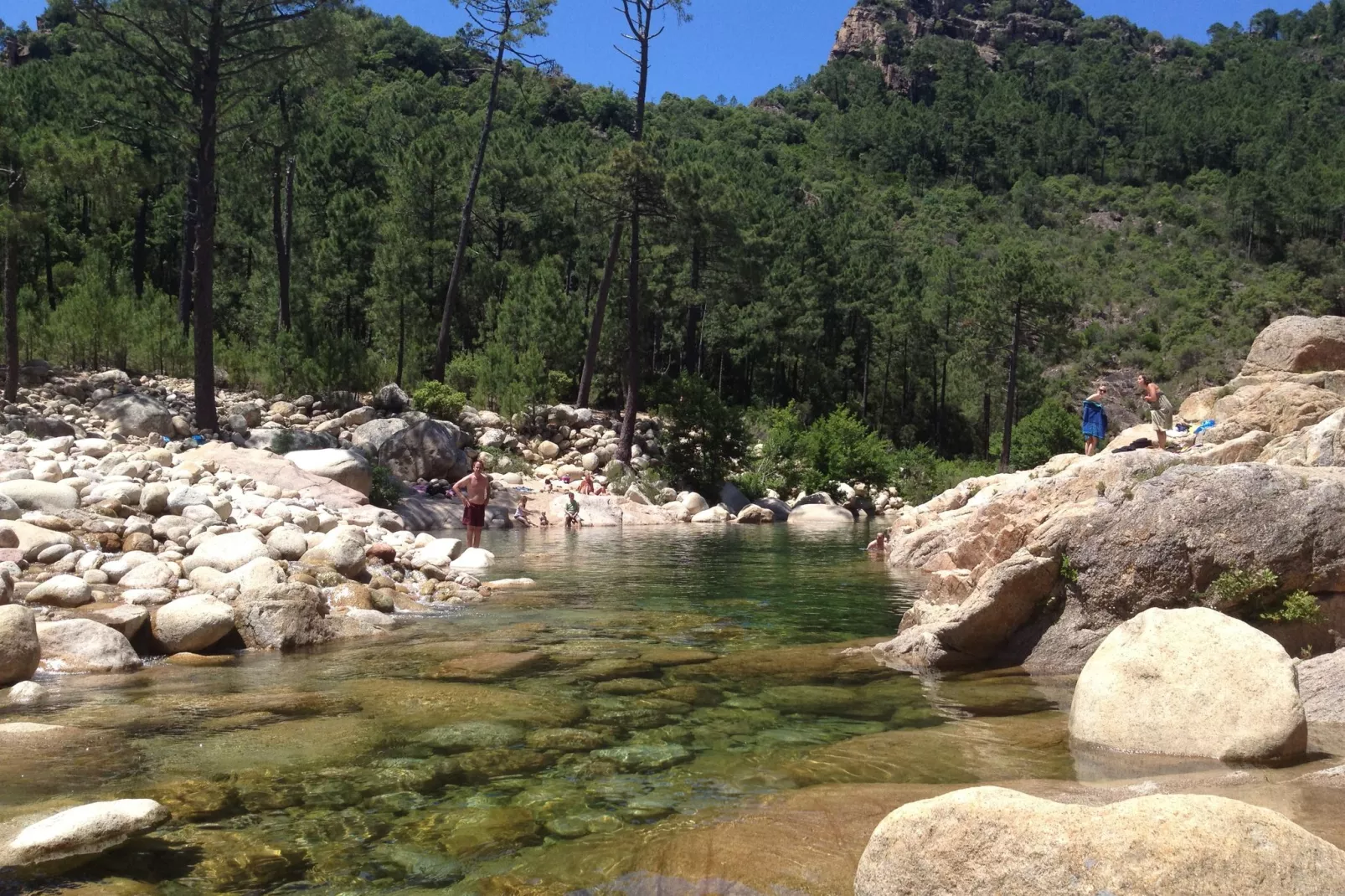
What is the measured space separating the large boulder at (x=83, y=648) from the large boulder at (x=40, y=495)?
4568 mm

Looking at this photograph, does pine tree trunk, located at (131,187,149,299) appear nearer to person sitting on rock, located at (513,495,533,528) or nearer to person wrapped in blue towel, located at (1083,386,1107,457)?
person sitting on rock, located at (513,495,533,528)

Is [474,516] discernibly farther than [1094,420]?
No

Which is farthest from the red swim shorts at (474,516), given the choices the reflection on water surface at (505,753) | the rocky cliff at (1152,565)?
the rocky cliff at (1152,565)

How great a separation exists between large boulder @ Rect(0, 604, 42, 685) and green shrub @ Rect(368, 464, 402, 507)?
1284cm

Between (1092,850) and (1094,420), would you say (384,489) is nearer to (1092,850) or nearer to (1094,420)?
(1094,420)

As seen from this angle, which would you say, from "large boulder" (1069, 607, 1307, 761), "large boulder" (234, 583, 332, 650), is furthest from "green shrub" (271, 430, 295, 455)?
"large boulder" (1069, 607, 1307, 761)

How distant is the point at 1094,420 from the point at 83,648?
1621cm

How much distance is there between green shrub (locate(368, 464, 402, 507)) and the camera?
19.9m

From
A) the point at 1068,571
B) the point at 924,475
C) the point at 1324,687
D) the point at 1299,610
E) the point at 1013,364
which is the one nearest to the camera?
the point at 1324,687

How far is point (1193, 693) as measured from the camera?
5117 millimetres

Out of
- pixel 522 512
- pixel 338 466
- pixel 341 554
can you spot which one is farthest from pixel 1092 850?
pixel 522 512

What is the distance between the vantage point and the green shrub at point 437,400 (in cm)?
2811

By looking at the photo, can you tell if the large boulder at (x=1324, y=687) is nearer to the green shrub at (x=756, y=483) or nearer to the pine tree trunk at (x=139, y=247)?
the green shrub at (x=756, y=483)

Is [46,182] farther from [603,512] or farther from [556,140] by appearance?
[556,140]
